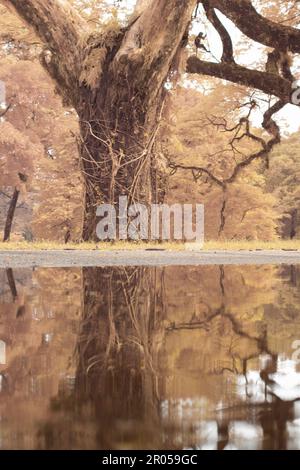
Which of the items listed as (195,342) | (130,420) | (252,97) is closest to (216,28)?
(252,97)

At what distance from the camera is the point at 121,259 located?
26.2 ft

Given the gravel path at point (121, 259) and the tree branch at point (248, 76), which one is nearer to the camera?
the gravel path at point (121, 259)

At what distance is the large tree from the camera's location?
10109 millimetres

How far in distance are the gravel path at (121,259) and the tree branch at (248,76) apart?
16.0ft

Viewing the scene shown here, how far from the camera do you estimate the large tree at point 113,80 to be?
33.2 feet

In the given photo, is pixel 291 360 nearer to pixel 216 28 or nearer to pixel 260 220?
pixel 216 28

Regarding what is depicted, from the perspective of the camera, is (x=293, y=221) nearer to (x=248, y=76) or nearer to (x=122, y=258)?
(x=248, y=76)

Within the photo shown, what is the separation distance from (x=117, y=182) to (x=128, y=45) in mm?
2425

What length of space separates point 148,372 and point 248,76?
38.6 ft

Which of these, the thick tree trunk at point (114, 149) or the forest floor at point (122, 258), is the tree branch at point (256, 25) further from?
the forest floor at point (122, 258)

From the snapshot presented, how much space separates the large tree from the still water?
6.65 meters

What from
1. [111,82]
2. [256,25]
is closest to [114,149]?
[111,82]

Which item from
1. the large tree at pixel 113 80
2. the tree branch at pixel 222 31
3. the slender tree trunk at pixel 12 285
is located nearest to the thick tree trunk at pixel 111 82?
the large tree at pixel 113 80

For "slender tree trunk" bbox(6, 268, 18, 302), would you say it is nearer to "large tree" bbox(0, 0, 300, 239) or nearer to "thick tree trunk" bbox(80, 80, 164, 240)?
"thick tree trunk" bbox(80, 80, 164, 240)
